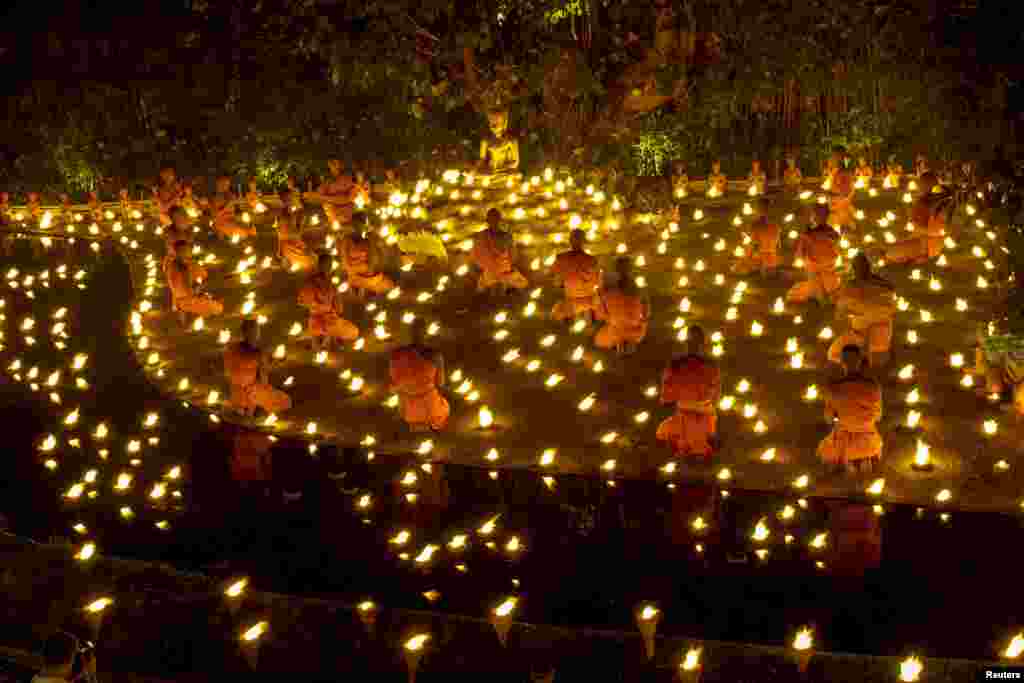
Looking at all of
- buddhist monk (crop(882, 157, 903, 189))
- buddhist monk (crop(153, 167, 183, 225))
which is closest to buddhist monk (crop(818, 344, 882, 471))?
buddhist monk (crop(882, 157, 903, 189))

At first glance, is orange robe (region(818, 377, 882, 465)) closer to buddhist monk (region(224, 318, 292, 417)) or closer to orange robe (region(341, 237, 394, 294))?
buddhist monk (region(224, 318, 292, 417))

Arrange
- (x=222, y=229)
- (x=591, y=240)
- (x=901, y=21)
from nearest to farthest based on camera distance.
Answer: (x=901, y=21) < (x=591, y=240) < (x=222, y=229)

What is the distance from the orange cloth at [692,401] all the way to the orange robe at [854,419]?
2.68 feet

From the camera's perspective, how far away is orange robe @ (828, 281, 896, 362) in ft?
30.7

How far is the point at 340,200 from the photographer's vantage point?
1583 cm

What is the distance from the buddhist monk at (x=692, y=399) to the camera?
7.88 m

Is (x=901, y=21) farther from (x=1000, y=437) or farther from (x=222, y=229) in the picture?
(x=222, y=229)

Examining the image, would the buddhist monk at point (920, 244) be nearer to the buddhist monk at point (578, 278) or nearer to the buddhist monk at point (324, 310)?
the buddhist monk at point (578, 278)

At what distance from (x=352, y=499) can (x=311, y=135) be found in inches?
585

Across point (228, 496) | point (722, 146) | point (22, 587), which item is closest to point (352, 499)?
point (228, 496)

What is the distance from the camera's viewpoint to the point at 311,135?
2145 cm

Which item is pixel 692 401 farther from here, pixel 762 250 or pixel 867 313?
pixel 762 250

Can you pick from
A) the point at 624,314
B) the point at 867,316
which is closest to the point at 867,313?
the point at 867,316

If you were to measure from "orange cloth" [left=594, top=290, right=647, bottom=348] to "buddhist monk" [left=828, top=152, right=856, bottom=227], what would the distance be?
470 centimetres
